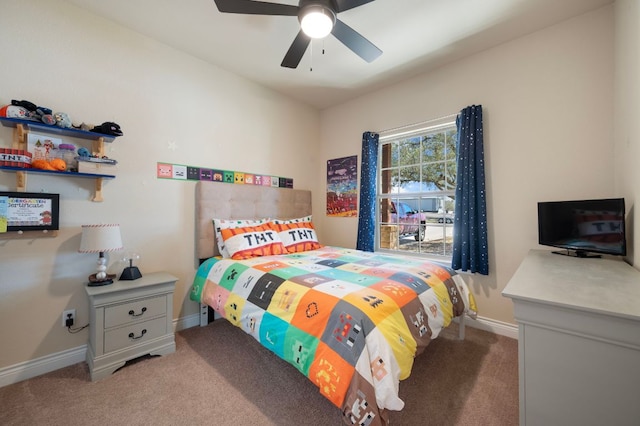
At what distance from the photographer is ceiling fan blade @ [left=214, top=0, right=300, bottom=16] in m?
1.59

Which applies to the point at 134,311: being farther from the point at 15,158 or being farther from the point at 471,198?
the point at 471,198

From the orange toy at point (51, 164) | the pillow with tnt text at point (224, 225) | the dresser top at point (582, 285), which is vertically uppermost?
the orange toy at point (51, 164)

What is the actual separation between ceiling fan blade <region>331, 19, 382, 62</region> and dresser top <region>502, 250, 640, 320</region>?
5.97ft

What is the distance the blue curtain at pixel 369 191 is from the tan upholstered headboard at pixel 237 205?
86 centimetres

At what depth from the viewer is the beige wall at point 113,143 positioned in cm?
179

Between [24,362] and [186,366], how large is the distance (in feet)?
3.55

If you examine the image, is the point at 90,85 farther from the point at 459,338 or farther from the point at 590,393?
the point at 459,338

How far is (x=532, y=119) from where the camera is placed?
2.30 m

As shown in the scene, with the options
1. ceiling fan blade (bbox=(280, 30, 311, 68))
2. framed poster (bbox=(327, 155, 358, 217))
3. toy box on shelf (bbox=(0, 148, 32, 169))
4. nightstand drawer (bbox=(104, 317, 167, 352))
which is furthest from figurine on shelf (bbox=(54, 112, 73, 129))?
framed poster (bbox=(327, 155, 358, 217))

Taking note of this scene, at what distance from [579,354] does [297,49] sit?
236 centimetres

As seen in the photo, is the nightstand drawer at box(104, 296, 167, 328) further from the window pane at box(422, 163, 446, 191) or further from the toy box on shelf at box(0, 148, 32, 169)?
the window pane at box(422, 163, 446, 191)

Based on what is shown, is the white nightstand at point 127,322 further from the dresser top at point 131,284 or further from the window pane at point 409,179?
the window pane at point 409,179

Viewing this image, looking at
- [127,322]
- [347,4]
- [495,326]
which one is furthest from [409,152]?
[127,322]

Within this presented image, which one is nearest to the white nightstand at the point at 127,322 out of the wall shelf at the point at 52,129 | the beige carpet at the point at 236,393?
the beige carpet at the point at 236,393
